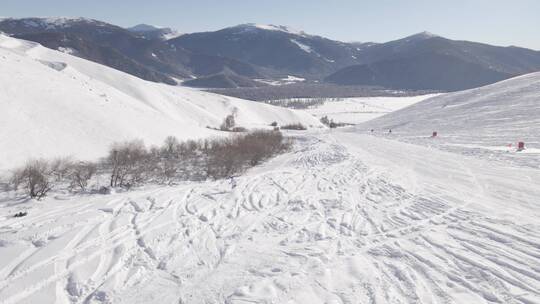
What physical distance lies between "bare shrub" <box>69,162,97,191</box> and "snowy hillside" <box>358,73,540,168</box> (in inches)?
955

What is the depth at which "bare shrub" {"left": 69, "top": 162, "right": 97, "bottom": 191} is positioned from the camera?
1650 centimetres

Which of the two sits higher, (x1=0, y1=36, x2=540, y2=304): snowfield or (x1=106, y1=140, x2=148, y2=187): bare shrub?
(x1=106, y1=140, x2=148, y2=187): bare shrub

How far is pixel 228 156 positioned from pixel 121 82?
58.8 m

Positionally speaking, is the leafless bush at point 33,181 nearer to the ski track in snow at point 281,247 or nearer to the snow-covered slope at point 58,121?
the ski track in snow at point 281,247

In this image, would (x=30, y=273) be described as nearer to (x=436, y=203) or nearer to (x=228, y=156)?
(x=436, y=203)

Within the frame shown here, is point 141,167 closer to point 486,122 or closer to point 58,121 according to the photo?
point 58,121

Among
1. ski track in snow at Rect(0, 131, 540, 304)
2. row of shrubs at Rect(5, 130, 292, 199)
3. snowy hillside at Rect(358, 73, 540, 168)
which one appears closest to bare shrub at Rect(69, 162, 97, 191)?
row of shrubs at Rect(5, 130, 292, 199)

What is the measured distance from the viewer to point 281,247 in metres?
7.86

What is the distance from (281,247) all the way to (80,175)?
46.1 feet

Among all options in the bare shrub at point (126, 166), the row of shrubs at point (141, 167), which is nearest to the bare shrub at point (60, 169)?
the row of shrubs at point (141, 167)

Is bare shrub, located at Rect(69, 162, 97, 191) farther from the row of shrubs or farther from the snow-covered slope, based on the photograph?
the snow-covered slope

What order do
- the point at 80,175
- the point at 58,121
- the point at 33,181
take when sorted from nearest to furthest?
the point at 33,181 < the point at 80,175 < the point at 58,121

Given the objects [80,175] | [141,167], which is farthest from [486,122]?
[80,175]

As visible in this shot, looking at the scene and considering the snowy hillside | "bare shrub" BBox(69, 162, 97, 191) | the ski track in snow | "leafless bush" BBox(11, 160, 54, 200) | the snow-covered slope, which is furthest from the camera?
the snowy hillside
